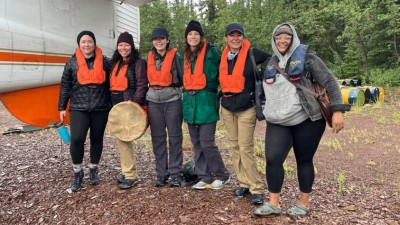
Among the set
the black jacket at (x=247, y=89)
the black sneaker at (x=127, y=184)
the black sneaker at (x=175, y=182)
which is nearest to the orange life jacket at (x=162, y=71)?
the black jacket at (x=247, y=89)

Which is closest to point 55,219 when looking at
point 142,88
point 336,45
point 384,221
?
point 142,88

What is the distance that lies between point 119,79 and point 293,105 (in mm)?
2082

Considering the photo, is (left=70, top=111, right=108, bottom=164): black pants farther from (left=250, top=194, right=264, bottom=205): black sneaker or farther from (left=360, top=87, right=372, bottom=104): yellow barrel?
(left=360, top=87, right=372, bottom=104): yellow barrel

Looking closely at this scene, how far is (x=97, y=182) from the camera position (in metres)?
Answer: 4.75

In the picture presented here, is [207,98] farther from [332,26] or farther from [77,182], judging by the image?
[332,26]

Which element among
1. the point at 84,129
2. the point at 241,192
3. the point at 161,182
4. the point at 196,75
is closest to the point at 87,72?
the point at 84,129

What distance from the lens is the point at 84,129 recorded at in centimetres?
428

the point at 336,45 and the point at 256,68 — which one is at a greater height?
the point at 336,45

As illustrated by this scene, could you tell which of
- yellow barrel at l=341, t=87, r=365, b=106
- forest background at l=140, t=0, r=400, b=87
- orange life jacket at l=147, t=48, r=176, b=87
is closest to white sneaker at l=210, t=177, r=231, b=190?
orange life jacket at l=147, t=48, r=176, b=87

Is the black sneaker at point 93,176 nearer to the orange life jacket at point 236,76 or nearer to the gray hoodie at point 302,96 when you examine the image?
the orange life jacket at point 236,76

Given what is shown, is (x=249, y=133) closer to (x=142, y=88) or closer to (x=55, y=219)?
(x=142, y=88)

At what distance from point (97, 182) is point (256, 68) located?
2.60 meters

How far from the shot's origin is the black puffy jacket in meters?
4.22

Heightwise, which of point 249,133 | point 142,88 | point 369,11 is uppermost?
point 369,11
